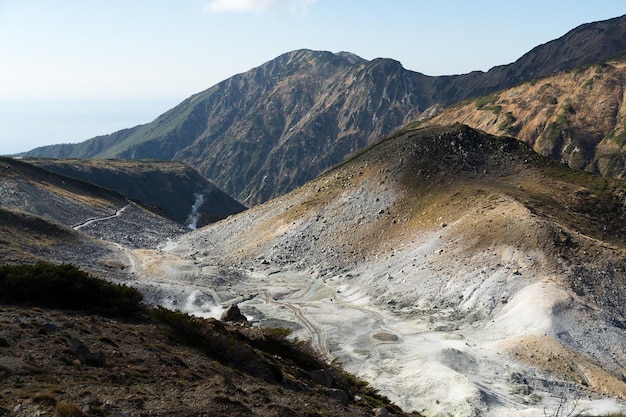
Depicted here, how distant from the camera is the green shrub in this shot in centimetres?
3209

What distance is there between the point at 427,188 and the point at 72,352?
216 feet

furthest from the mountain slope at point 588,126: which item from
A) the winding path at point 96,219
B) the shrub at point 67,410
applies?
the shrub at point 67,410

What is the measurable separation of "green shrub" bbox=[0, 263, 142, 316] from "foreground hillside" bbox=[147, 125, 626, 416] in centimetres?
2145


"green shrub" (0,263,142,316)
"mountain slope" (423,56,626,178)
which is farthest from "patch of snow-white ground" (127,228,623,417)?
"mountain slope" (423,56,626,178)

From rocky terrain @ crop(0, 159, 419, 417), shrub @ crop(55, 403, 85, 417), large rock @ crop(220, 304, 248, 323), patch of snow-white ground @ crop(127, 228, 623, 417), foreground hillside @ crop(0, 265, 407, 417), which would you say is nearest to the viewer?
shrub @ crop(55, 403, 85, 417)

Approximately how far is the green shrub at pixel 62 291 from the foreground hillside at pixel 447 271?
70.4 feet

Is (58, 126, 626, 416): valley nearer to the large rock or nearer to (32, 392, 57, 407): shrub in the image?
the large rock

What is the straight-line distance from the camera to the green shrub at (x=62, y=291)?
3209cm

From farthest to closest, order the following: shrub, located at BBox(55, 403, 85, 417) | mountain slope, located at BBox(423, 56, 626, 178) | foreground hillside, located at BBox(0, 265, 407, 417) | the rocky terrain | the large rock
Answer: mountain slope, located at BBox(423, 56, 626, 178), the large rock, foreground hillside, located at BBox(0, 265, 407, 417), the rocky terrain, shrub, located at BBox(55, 403, 85, 417)

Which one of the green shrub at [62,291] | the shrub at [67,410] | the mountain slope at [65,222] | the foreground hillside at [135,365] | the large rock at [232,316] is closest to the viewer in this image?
the shrub at [67,410]

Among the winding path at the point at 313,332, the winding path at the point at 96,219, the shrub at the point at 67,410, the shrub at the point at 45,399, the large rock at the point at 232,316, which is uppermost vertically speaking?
the shrub at the point at 45,399

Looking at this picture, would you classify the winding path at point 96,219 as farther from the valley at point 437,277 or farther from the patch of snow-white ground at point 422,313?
the patch of snow-white ground at point 422,313

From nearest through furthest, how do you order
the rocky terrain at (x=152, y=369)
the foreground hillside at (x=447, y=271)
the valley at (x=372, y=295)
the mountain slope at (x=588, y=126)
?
the rocky terrain at (x=152, y=369) < the valley at (x=372, y=295) < the foreground hillside at (x=447, y=271) < the mountain slope at (x=588, y=126)

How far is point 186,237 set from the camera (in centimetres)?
10738
